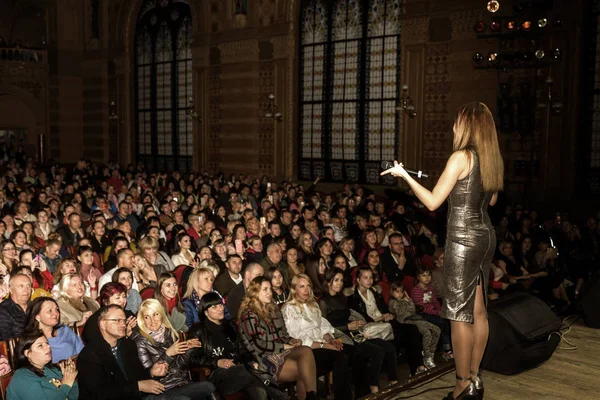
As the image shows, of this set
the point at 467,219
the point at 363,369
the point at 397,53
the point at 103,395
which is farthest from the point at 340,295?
the point at 397,53

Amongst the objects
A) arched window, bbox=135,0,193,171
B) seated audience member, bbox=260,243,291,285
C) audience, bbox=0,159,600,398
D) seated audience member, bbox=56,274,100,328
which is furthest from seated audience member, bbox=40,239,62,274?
arched window, bbox=135,0,193,171

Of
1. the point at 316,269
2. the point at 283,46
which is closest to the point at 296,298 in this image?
the point at 316,269

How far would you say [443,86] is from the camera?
15.7m

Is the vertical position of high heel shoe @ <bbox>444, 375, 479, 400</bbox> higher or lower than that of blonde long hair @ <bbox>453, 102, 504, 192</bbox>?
lower

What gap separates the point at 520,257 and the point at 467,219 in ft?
23.9

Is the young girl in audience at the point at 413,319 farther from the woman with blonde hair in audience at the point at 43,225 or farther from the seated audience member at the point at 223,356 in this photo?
the woman with blonde hair in audience at the point at 43,225

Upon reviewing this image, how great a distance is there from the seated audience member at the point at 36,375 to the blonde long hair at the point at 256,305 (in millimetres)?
1688

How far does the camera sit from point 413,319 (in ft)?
23.3

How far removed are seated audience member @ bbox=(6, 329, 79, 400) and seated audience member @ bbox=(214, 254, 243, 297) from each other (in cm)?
282

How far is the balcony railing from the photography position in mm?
25172

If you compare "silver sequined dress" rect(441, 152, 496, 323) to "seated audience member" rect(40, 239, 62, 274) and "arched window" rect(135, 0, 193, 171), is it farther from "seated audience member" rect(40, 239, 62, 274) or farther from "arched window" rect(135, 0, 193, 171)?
"arched window" rect(135, 0, 193, 171)

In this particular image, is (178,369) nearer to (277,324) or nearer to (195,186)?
(277,324)

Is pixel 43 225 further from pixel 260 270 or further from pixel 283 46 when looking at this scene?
pixel 283 46

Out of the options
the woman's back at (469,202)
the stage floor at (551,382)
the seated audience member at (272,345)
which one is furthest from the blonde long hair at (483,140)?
the seated audience member at (272,345)
